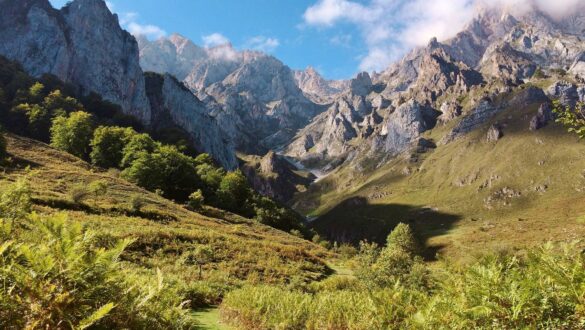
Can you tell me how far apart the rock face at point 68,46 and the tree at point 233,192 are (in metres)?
112

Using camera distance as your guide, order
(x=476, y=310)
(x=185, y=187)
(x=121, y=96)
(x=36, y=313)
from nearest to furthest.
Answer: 1. (x=36, y=313)
2. (x=476, y=310)
3. (x=185, y=187)
4. (x=121, y=96)

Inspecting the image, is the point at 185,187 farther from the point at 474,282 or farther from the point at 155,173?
the point at 474,282

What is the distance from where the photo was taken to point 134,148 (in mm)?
86438

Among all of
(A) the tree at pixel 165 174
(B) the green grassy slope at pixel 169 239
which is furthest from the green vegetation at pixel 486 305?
(A) the tree at pixel 165 174

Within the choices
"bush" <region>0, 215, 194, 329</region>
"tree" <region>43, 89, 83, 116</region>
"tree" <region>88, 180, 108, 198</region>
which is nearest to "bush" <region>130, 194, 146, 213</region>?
"tree" <region>88, 180, 108, 198</region>

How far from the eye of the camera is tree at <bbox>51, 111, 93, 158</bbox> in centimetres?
8981

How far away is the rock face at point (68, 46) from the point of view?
167 m

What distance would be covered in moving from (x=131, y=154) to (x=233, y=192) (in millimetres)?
26139

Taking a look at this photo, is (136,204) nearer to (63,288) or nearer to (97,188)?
(97,188)

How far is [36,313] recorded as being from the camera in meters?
6.15

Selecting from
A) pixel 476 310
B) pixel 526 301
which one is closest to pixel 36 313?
pixel 476 310

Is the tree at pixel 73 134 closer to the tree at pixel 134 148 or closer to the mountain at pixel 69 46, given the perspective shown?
the tree at pixel 134 148

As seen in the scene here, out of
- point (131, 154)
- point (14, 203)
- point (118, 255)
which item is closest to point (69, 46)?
point (131, 154)

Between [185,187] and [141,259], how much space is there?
5645 centimetres
